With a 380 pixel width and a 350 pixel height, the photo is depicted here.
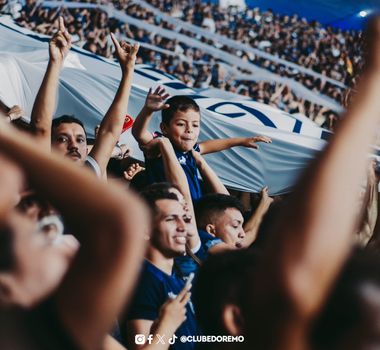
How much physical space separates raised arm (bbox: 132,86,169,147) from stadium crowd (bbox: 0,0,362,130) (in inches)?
144

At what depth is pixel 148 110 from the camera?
12.0ft

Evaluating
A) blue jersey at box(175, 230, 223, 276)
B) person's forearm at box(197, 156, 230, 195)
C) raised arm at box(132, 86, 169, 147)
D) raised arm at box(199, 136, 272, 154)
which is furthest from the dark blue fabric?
blue jersey at box(175, 230, 223, 276)

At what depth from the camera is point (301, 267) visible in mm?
1043

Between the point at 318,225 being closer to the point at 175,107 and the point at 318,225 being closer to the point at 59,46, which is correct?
the point at 59,46

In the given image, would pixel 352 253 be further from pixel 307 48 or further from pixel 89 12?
pixel 307 48

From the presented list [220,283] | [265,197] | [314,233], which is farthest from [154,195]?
[265,197]

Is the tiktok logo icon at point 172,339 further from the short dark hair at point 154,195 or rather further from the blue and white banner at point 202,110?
the blue and white banner at point 202,110

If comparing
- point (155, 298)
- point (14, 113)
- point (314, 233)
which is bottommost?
→ point (155, 298)

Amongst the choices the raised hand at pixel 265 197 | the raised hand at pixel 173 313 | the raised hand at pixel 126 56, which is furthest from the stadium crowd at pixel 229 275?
the raised hand at pixel 265 197

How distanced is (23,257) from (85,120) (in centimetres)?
401

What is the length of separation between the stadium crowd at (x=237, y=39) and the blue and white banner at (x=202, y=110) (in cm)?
153

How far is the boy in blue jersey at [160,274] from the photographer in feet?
8.11

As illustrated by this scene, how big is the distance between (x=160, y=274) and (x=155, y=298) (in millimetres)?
121

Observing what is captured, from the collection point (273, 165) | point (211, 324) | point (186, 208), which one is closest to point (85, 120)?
point (273, 165)
